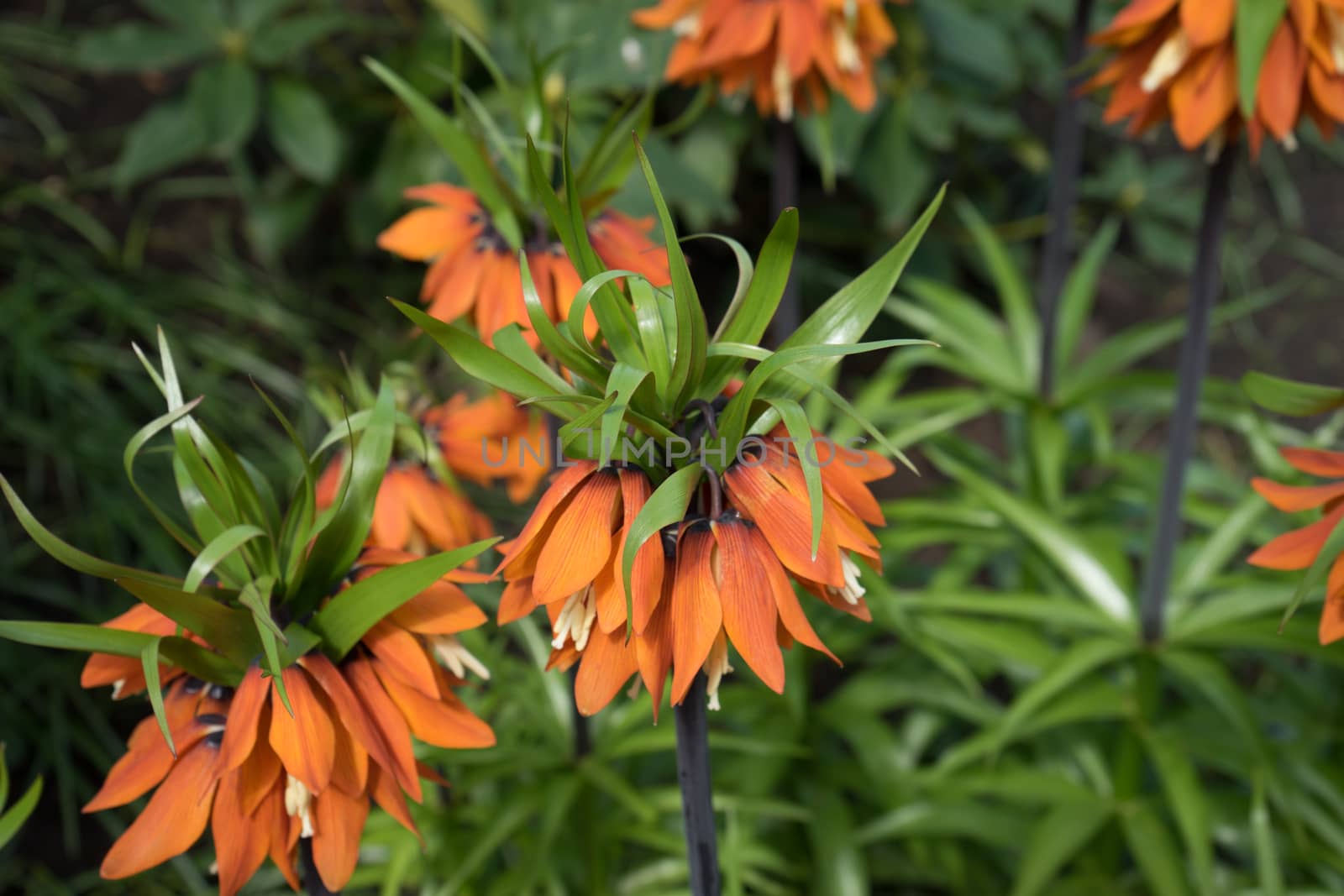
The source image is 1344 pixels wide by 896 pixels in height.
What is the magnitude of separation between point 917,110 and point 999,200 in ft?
1.66

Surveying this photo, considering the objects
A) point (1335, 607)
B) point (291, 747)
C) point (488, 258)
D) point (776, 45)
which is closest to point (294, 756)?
point (291, 747)

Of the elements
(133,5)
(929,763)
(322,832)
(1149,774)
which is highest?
(322,832)

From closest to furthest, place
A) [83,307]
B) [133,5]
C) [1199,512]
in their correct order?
[1199,512], [83,307], [133,5]

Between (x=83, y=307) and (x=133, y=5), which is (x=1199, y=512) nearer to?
(x=83, y=307)

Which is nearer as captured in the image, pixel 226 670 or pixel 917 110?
pixel 226 670

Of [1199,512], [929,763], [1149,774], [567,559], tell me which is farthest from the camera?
[929,763]

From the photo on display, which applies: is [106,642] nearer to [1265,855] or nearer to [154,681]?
[154,681]

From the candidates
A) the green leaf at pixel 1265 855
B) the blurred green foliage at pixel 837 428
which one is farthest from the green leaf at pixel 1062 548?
the green leaf at pixel 1265 855

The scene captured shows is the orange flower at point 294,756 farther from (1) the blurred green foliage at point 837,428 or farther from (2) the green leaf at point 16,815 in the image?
(1) the blurred green foliage at point 837,428

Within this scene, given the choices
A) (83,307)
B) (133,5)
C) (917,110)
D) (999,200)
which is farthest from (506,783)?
(133,5)

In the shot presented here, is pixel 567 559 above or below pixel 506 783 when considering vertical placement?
above

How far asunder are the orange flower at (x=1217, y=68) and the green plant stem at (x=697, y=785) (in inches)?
26.6

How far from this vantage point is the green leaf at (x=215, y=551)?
58 cm

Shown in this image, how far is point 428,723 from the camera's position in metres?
0.70
